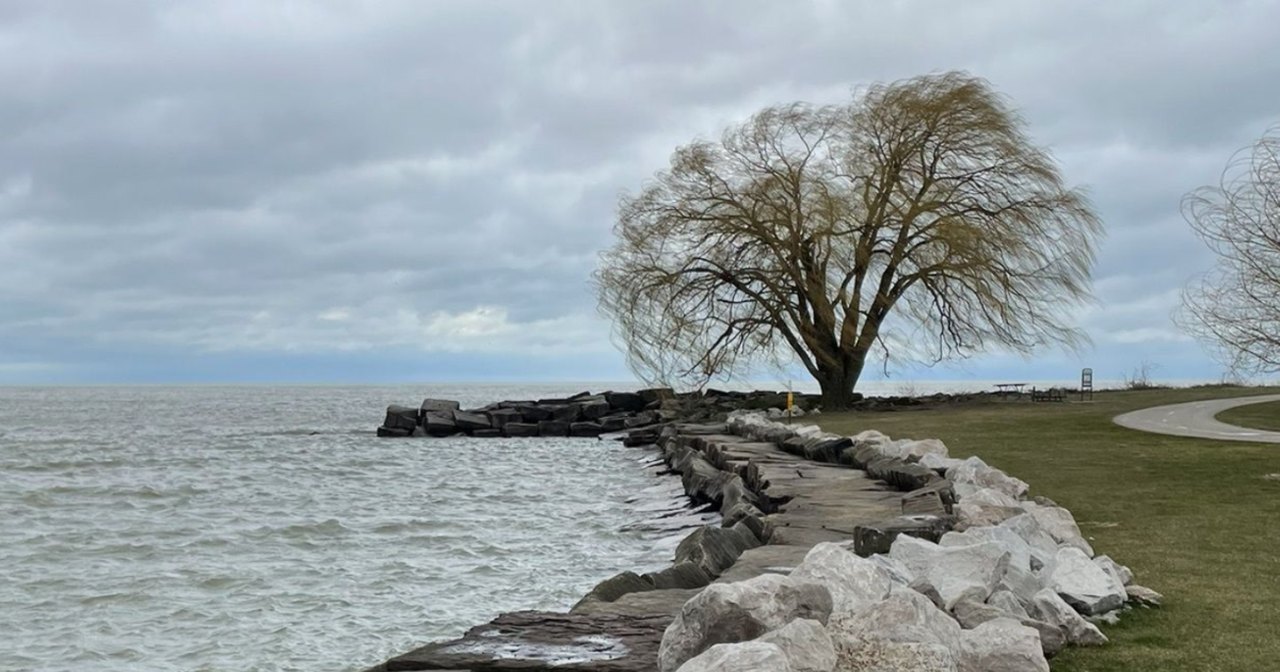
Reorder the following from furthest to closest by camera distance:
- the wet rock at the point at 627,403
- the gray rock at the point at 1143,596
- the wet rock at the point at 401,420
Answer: the wet rock at the point at 627,403
the wet rock at the point at 401,420
the gray rock at the point at 1143,596

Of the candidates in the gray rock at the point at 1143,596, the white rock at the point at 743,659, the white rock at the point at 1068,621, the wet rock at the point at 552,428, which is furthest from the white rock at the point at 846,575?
the wet rock at the point at 552,428

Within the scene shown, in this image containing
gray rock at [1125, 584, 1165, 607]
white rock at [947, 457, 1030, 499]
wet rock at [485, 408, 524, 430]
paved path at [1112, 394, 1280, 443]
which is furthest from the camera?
wet rock at [485, 408, 524, 430]

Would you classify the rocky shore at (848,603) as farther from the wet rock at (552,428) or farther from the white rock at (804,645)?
the wet rock at (552,428)

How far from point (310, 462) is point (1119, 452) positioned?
16.9 m

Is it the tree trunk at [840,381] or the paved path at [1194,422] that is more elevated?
the tree trunk at [840,381]

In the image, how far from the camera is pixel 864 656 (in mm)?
4320

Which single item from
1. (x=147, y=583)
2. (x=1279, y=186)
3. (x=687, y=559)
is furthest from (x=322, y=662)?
(x=1279, y=186)

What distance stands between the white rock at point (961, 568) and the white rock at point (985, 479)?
3945mm

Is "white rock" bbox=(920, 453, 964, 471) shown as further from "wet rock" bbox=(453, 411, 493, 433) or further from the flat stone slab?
"wet rock" bbox=(453, 411, 493, 433)

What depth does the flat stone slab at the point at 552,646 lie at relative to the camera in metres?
4.98

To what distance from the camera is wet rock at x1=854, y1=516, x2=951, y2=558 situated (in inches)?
281

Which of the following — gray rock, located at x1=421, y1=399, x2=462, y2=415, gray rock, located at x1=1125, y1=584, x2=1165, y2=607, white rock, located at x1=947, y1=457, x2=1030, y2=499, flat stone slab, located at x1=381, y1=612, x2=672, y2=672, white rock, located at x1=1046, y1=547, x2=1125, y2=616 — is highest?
gray rock, located at x1=421, y1=399, x2=462, y2=415

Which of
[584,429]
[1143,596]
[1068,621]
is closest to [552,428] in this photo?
[584,429]

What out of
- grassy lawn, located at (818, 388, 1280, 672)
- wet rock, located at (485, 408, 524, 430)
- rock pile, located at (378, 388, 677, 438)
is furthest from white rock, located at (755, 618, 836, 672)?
wet rock, located at (485, 408, 524, 430)
